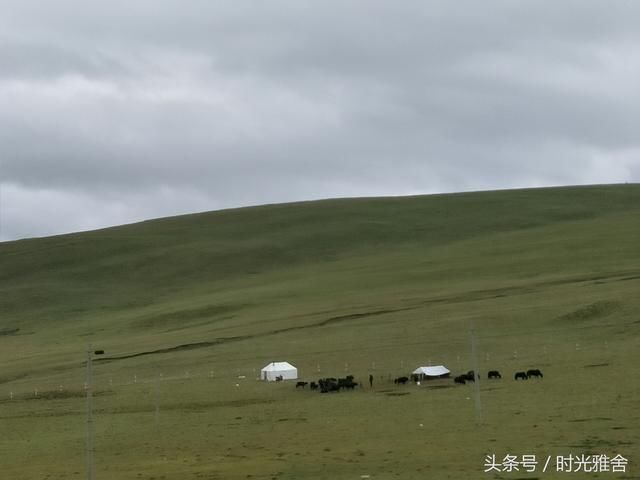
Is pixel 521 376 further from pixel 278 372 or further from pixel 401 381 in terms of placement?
pixel 278 372

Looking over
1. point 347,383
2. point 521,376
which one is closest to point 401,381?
point 347,383

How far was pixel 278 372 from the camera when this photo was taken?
48.3 metres

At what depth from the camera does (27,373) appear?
56688 mm

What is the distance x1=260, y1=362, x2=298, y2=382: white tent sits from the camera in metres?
48.2

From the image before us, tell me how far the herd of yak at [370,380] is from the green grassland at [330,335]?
66 cm

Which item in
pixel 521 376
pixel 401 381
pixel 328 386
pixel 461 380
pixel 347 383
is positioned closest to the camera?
pixel 521 376

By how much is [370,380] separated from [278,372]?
568 cm

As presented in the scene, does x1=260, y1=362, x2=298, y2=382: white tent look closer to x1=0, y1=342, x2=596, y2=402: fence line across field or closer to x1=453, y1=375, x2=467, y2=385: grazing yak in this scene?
x1=0, y1=342, x2=596, y2=402: fence line across field

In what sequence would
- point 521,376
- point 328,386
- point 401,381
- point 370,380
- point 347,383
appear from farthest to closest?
point 401,381 → point 370,380 → point 347,383 → point 328,386 → point 521,376

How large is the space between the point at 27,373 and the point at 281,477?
116ft

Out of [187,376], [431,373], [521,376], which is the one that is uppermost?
[187,376]

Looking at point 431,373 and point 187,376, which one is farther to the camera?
point 187,376

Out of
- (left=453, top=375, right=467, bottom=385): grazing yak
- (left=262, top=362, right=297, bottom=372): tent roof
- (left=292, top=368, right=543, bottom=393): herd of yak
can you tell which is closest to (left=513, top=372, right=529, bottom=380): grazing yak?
(left=292, top=368, right=543, bottom=393): herd of yak

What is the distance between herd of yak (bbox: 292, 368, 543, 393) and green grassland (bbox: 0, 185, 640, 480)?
2.15ft
